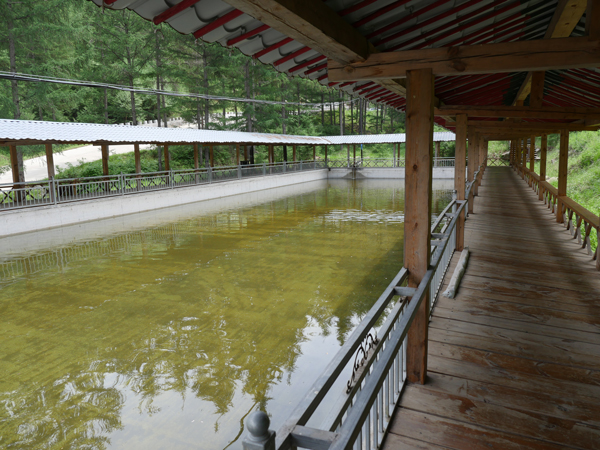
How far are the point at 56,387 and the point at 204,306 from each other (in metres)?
2.69

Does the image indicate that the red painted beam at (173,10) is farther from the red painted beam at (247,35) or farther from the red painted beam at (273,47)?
the red painted beam at (273,47)

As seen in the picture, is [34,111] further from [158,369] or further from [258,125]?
[158,369]

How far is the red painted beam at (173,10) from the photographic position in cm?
212

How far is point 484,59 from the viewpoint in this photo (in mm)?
3061

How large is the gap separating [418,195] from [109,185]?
16613 millimetres

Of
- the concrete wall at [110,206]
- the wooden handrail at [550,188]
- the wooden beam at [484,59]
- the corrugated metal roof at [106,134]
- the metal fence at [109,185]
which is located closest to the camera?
the wooden beam at [484,59]

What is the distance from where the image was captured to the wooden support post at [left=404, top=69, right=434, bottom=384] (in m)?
3.22

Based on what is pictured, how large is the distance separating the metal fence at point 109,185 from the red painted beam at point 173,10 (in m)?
13.8

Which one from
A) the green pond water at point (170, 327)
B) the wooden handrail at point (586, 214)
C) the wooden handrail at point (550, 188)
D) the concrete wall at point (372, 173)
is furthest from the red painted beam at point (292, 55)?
the concrete wall at point (372, 173)

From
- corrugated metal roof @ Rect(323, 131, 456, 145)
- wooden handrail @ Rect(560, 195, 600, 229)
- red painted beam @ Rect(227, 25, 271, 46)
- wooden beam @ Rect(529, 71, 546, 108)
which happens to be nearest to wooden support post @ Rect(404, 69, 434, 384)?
red painted beam @ Rect(227, 25, 271, 46)

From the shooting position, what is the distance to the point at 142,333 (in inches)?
247

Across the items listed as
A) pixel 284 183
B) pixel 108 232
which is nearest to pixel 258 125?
pixel 284 183

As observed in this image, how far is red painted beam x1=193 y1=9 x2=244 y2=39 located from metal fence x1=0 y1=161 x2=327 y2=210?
13.7 metres

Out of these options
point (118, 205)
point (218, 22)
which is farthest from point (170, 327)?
point (118, 205)
